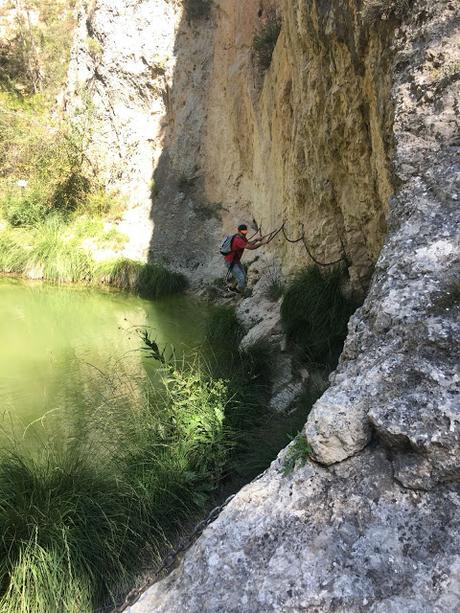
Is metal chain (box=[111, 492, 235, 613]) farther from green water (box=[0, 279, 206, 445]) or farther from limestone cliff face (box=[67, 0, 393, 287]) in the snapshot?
limestone cliff face (box=[67, 0, 393, 287])

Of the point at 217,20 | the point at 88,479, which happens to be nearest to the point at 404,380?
the point at 88,479

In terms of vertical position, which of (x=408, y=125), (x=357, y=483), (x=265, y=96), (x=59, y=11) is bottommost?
(x=357, y=483)

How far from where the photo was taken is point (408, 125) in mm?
2623

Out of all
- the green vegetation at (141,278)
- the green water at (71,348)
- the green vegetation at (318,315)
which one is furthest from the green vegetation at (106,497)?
the green vegetation at (141,278)

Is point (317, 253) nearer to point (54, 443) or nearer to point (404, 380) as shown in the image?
point (54, 443)

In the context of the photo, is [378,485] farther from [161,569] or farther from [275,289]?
[275,289]

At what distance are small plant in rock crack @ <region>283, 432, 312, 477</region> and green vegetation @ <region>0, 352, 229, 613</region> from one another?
1.70 m

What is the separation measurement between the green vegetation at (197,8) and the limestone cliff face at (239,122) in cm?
18

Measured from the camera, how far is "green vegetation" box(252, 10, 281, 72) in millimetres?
9867

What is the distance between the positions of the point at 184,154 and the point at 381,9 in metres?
11.3

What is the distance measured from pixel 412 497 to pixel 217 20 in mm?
14630

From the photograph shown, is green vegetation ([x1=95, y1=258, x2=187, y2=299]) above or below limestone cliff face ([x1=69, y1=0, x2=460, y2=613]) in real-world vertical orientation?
below

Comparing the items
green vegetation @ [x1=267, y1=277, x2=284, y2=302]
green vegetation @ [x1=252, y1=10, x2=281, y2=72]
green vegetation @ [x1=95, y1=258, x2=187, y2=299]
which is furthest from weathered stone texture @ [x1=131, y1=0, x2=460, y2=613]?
green vegetation @ [x1=95, y1=258, x2=187, y2=299]

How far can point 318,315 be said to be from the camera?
534 centimetres
